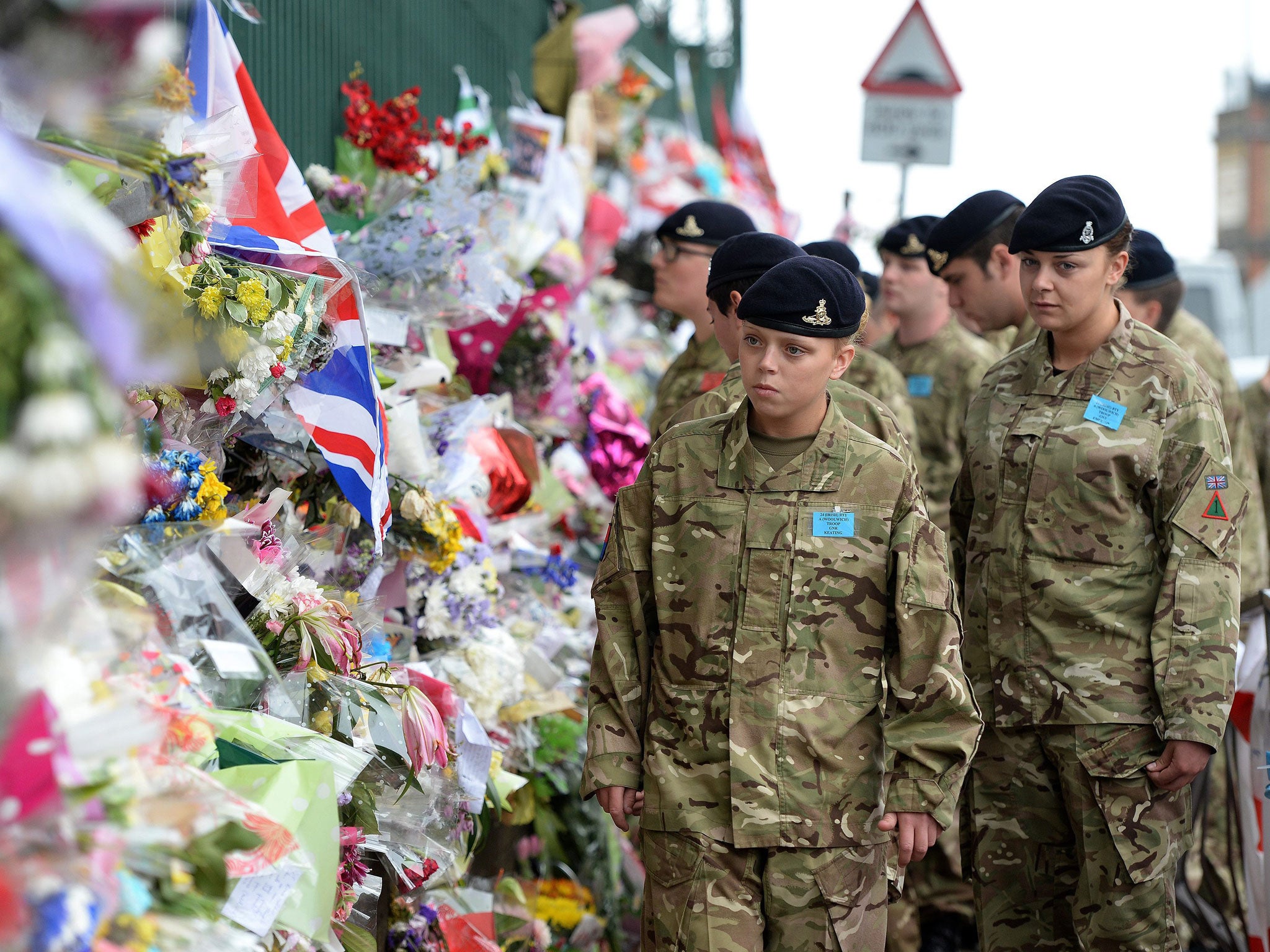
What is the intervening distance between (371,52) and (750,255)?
2585 mm

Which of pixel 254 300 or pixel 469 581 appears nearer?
pixel 254 300

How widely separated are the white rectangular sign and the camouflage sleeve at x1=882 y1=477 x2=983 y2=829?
4.52 meters

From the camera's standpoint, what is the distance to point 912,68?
712cm

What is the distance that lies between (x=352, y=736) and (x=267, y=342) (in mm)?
871

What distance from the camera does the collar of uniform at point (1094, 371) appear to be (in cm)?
378

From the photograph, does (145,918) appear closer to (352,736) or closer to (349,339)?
(352,736)

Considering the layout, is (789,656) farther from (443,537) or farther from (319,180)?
(319,180)

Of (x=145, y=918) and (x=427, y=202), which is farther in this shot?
(x=427, y=202)

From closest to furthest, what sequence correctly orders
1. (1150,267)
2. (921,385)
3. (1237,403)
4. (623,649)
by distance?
(623,649) → (1237,403) → (1150,267) → (921,385)

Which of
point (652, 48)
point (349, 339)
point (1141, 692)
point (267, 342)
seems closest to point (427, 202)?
point (349, 339)

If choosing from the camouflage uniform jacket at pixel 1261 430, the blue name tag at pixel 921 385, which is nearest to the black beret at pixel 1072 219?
the blue name tag at pixel 921 385

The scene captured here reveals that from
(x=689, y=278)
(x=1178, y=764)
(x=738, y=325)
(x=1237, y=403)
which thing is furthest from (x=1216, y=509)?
(x=1237, y=403)

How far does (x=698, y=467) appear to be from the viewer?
10.4 feet

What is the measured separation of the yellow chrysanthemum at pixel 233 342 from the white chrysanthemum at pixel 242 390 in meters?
0.05
